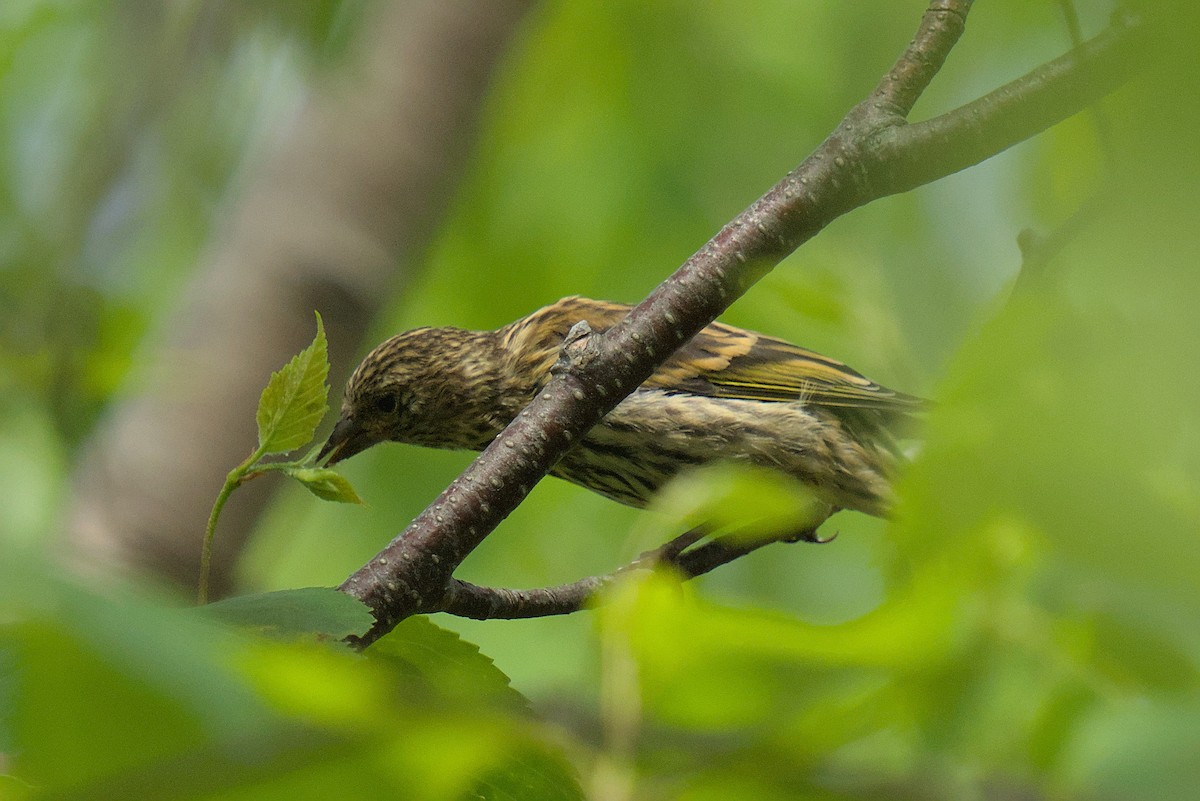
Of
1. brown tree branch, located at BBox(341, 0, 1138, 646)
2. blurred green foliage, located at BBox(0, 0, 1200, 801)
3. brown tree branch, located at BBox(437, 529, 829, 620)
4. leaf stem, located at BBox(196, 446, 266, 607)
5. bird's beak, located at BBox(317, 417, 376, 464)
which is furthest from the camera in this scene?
bird's beak, located at BBox(317, 417, 376, 464)

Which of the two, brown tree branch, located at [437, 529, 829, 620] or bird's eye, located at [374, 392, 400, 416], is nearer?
brown tree branch, located at [437, 529, 829, 620]

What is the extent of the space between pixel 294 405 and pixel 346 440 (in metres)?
2.78

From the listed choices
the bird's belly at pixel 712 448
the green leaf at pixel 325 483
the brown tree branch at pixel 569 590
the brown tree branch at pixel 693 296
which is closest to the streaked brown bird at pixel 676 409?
the bird's belly at pixel 712 448

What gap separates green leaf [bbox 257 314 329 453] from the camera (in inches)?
84.9

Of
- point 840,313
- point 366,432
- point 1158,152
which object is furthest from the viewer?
point 366,432

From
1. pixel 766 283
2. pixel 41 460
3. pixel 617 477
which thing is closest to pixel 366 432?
pixel 617 477

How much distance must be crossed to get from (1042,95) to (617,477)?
2446mm

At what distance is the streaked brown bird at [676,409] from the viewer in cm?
446

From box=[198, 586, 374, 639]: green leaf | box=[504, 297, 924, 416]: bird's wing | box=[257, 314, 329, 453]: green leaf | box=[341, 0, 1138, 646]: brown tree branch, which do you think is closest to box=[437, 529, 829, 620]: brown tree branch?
box=[341, 0, 1138, 646]: brown tree branch

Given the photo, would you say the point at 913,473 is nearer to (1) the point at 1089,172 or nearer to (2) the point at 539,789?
(2) the point at 539,789

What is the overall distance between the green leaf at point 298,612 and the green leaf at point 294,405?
1.14 feet

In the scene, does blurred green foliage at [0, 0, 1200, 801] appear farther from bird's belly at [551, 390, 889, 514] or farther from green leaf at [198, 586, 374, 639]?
bird's belly at [551, 390, 889, 514]

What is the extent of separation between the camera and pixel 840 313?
9.05 ft

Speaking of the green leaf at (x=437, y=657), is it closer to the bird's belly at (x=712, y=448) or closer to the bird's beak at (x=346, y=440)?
the bird's belly at (x=712, y=448)
